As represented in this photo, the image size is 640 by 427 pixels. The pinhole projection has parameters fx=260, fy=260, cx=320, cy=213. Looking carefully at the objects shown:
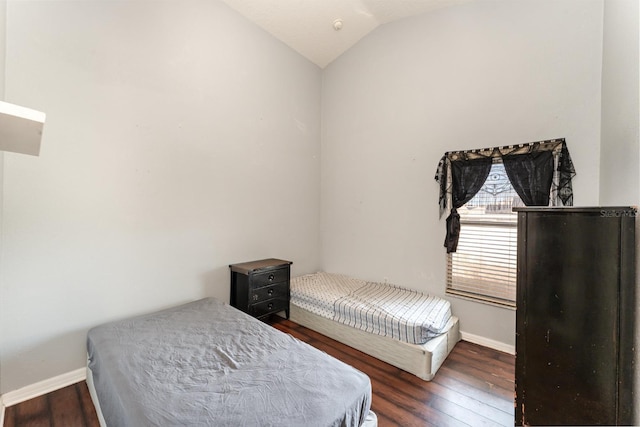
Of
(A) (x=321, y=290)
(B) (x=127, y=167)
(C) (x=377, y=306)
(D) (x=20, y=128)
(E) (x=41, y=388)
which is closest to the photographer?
(D) (x=20, y=128)

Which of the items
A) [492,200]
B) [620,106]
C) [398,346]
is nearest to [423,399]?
[398,346]

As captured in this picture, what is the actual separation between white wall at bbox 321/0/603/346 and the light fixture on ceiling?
2967 millimetres

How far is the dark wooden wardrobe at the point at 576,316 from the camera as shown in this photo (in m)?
1.01

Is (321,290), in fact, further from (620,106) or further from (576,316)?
(620,106)

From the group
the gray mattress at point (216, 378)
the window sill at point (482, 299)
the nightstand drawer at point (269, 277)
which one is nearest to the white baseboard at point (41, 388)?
the gray mattress at point (216, 378)

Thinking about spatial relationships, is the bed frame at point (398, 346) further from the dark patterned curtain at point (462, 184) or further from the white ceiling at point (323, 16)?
the white ceiling at point (323, 16)

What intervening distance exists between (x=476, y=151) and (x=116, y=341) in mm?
3376

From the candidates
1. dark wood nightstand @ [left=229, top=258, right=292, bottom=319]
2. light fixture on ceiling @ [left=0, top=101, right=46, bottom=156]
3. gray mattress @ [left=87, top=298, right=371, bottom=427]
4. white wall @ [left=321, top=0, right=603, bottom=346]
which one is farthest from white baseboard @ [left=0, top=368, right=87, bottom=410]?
white wall @ [left=321, top=0, right=603, bottom=346]

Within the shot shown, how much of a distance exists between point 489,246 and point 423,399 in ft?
5.07

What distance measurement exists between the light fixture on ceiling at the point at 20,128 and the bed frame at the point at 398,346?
2.49 meters

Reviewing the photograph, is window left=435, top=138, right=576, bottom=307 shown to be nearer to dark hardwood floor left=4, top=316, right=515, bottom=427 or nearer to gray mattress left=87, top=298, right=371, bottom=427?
dark hardwood floor left=4, top=316, right=515, bottom=427

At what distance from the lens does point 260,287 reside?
276 centimetres

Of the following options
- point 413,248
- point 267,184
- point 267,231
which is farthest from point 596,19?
point 267,231

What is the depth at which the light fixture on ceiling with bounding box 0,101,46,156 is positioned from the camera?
0.88 m
